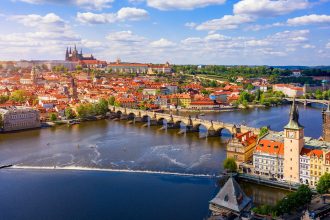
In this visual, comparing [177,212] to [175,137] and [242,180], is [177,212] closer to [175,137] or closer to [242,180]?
[242,180]

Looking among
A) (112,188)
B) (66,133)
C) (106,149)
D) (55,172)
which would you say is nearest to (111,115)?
(66,133)

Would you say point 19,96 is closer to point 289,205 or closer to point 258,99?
point 258,99

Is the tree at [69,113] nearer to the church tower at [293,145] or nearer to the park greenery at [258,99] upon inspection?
the park greenery at [258,99]

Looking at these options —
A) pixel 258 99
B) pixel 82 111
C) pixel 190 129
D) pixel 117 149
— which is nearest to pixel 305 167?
pixel 117 149

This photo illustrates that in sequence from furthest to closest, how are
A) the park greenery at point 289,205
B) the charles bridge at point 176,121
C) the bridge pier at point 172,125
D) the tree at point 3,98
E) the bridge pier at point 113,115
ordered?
the tree at point 3,98
the bridge pier at point 113,115
the bridge pier at point 172,125
the charles bridge at point 176,121
the park greenery at point 289,205

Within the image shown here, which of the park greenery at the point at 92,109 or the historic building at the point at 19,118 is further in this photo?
the park greenery at the point at 92,109

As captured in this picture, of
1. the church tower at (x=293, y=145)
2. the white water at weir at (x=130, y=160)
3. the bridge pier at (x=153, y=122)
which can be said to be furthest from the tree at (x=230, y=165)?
the bridge pier at (x=153, y=122)

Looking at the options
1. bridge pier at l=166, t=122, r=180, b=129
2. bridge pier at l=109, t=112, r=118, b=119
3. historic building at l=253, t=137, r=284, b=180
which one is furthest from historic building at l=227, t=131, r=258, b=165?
bridge pier at l=109, t=112, r=118, b=119
